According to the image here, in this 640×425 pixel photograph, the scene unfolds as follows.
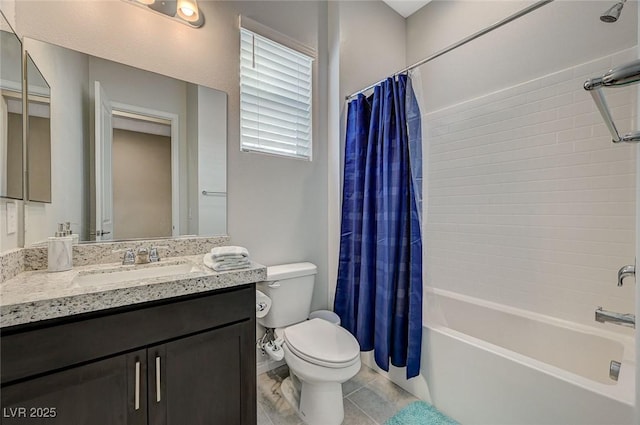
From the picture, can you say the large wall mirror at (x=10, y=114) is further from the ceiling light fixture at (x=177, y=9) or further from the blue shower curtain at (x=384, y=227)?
the blue shower curtain at (x=384, y=227)

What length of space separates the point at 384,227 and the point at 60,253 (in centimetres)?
158

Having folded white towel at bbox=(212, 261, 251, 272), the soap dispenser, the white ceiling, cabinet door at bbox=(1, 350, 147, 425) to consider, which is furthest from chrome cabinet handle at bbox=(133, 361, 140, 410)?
the white ceiling

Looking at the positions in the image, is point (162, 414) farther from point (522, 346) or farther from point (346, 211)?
point (522, 346)

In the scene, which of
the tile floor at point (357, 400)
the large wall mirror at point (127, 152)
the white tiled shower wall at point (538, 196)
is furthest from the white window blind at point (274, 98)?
the tile floor at point (357, 400)

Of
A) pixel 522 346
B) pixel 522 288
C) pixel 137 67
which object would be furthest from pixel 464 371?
pixel 137 67

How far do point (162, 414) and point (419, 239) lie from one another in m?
1.39

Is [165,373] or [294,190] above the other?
[294,190]

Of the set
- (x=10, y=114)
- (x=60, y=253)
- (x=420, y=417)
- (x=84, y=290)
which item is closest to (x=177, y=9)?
(x=10, y=114)

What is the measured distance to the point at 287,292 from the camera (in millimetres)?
1713

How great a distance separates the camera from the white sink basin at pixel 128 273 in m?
1.09

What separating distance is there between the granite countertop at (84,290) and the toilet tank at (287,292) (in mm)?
530

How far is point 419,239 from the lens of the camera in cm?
155

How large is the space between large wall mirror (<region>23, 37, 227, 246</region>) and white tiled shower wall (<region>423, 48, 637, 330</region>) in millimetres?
1296

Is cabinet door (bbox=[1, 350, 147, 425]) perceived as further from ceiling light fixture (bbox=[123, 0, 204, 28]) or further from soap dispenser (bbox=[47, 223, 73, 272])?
ceiling light fixture (bbox=[123, 0, 204, 28])
